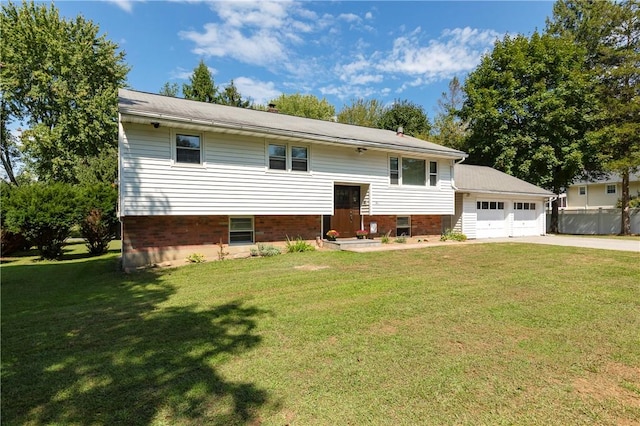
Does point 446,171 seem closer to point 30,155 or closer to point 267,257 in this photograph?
point 267,257

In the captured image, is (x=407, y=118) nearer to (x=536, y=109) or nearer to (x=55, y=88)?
(x=536, y=109)

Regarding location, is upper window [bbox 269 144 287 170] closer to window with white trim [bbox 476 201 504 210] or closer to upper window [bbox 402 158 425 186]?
upper window [bbox 402 158 425 186]

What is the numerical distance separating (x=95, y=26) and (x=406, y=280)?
33554 mm

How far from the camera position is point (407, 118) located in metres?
33.6

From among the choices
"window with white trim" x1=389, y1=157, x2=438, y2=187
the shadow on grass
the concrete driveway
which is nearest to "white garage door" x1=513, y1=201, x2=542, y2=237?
the concrete driveway

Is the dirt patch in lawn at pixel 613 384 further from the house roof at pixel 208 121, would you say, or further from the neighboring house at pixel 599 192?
the neighboring house at pixel 599 192

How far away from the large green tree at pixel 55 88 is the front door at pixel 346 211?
22.5 m

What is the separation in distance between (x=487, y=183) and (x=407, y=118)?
677 inches

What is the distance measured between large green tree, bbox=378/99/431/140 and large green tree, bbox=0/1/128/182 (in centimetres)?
2522

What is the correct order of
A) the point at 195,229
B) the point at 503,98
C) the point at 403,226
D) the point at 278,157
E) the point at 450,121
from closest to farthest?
the point at 195,229, the point at 278,157, the point at 403,226, the point at 503,98, the point at 450,121

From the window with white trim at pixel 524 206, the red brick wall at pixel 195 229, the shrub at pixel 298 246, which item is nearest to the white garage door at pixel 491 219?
the window with white trim at pixel 524 206

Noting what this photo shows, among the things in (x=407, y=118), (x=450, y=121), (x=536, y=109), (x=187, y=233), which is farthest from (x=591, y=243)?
(x=407, y=118)

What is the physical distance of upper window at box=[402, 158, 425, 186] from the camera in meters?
14.7

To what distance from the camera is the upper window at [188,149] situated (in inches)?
395
